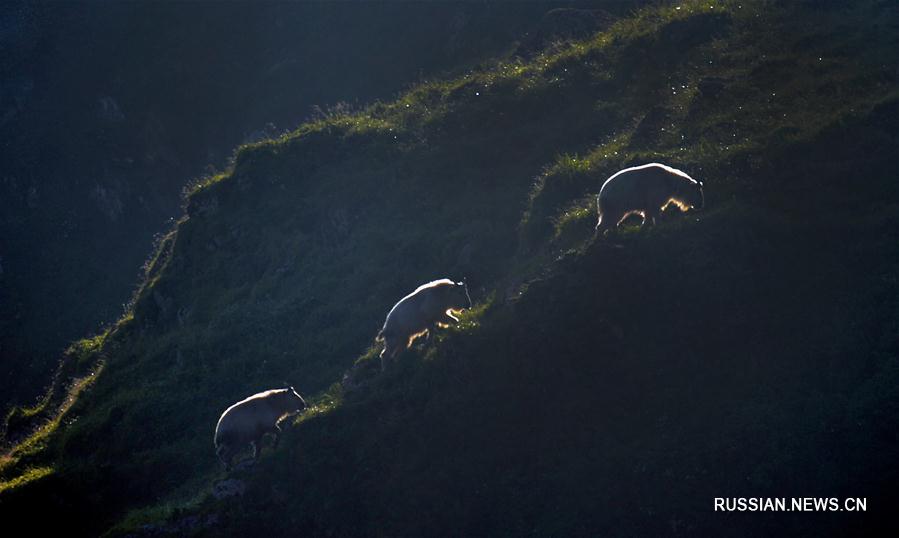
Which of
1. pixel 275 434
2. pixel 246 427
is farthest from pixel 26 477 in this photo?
pixel 275 434

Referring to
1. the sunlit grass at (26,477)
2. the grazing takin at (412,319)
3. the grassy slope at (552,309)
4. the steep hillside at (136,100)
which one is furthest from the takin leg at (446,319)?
the steep hillside at (136,100)

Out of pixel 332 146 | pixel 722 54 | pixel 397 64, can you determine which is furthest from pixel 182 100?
pixel 722 54

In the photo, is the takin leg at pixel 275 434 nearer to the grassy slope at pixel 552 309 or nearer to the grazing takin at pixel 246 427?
the grazing takin at pixel 246 427

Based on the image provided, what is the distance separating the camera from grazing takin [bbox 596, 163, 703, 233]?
19.9 metres

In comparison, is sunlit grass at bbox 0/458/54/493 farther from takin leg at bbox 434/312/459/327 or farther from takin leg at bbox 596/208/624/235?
takin leg at bbox 596/208/624/235

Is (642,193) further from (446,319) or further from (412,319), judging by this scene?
(412,319)

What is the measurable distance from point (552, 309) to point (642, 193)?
2.95 meters

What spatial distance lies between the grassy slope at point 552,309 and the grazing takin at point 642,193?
554 mm

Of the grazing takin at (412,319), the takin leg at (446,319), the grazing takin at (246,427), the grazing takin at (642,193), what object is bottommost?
the grazing takin at (246,427)

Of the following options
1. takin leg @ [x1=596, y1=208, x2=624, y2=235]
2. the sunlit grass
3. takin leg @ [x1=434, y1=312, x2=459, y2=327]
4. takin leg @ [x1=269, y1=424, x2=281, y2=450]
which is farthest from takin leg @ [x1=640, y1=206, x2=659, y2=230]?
the sunlit grass

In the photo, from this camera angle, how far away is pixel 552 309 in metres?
19.2

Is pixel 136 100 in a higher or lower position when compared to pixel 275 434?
higher

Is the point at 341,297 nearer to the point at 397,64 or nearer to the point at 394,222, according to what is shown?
the point at 394,222

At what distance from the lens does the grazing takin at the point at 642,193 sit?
19.9m
